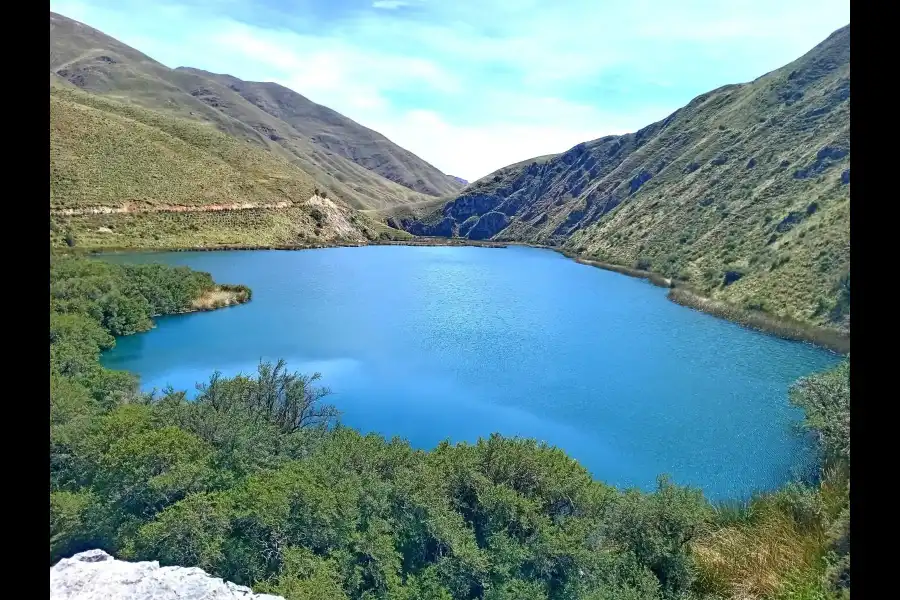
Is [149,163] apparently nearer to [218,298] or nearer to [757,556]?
[218,298]

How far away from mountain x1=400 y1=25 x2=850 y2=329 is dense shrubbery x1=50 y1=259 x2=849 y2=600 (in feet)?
14.1

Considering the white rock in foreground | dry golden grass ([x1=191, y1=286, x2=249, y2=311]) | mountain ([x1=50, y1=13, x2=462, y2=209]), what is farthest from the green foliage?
mountain ([x1=50, y1=13, x2=462, y2=209])

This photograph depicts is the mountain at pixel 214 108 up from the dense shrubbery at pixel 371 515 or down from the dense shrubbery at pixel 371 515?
up

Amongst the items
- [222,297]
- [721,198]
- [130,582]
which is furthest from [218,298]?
[721,198]

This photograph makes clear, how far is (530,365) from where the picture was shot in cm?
2264

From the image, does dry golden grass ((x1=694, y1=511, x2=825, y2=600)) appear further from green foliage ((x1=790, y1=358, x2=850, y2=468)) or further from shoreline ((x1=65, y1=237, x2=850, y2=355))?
green foliage ((x1=790, y1=358, x2=850, y2=468))

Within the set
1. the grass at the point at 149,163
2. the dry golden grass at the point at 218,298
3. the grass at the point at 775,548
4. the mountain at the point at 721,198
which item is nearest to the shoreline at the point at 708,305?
the dry golden grass at the point at 218,298

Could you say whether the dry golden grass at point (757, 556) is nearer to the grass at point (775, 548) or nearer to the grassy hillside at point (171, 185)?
the grass at point (775, 548)

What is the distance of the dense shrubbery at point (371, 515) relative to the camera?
313 inches

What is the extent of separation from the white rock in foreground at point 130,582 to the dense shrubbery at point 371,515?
479mm

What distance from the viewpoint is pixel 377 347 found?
24250 millimetres
